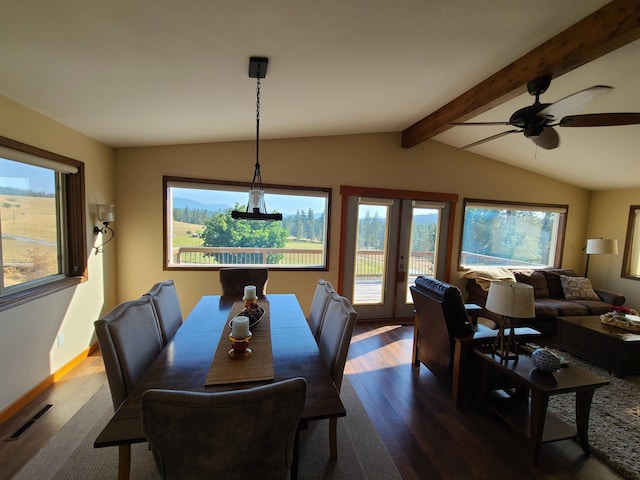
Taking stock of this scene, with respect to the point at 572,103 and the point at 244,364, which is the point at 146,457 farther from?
the point at 572,103

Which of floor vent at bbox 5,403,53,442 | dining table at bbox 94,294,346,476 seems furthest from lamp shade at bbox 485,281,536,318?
floor vent at bbox 5,403,53,442

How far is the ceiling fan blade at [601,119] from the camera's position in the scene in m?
1.94

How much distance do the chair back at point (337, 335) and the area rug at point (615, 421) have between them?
1892 mm

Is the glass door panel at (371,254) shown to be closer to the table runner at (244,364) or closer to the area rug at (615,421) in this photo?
the area rug at (615,421)

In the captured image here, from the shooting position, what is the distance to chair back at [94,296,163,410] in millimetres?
1390

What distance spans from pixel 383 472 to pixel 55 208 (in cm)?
354

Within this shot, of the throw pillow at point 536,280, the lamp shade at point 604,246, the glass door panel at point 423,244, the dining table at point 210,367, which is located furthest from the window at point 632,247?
the dining table at point 210,367

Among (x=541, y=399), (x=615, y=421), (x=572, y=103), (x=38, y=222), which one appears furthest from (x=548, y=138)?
(x=38, y=222)

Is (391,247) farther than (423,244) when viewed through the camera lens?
No

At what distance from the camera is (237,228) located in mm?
3924

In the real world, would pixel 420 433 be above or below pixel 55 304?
below

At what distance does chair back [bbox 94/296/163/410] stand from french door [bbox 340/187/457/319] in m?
2.89

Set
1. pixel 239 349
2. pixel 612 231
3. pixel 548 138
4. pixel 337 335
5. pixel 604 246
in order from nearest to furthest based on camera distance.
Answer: pixel 239 349 → pixel 337 335 → pixel 548 138 → pixel 604 246 → pixel 612 231

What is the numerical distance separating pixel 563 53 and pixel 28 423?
4582 mm
